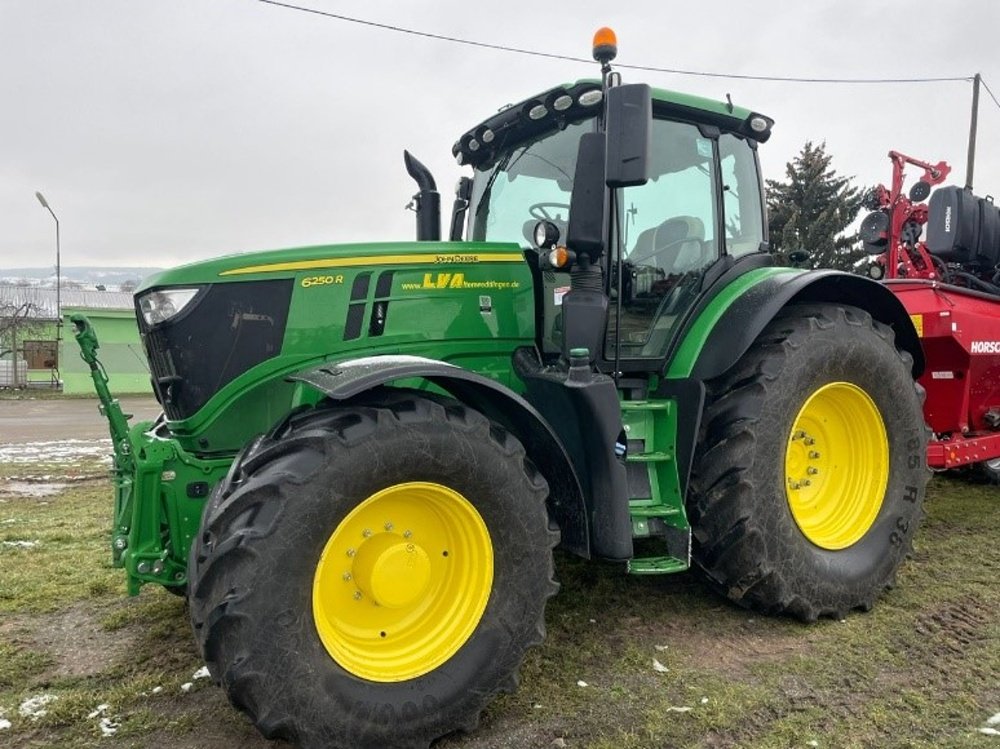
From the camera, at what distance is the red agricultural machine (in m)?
5.06

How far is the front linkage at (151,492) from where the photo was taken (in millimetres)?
2928

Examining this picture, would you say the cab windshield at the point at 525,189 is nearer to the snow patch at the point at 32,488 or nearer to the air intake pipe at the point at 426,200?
the air intake pipe at the point at 426,200

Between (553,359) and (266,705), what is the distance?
1901mm

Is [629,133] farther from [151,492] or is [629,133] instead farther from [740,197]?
[151,492]

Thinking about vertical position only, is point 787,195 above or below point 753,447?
above

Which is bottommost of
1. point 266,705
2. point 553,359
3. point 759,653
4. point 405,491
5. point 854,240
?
point 759,653

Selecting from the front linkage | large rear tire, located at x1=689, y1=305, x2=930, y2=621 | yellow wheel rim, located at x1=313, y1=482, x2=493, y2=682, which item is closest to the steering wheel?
large rear tire, located at x1=689, y1=305, x2=930, y2=621

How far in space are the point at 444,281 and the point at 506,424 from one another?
70 centimetres

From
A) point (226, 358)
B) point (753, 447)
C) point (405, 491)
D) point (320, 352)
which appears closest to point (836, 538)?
point (753, 447)

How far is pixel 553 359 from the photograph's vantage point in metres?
3.60

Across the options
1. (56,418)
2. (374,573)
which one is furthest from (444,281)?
(56,418)

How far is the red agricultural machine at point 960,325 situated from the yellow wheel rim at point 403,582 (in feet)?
11.5

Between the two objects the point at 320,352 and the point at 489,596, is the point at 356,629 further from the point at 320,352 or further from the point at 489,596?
the point at 320,352

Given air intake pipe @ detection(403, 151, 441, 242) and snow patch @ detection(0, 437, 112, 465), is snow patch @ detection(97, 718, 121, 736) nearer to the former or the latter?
air intake pipe @ detection(403, 151, 441, 242)
